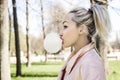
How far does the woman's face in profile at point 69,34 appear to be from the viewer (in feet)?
8.87

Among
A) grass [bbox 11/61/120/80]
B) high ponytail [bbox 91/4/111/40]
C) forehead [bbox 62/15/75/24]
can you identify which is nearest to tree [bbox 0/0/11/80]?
grass [bbox 11/61/120/80]

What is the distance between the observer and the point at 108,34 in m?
2.70

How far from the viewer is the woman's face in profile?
2705mm

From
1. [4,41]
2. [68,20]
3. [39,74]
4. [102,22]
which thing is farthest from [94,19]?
[39,74]

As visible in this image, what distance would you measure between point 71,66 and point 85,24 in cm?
33

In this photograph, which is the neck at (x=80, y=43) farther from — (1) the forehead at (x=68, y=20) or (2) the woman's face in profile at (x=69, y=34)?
(1) the forehead at (x=68, y=20)

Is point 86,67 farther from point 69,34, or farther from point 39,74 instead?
point 39,74

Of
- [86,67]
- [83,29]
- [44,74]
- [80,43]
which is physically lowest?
[44,74]

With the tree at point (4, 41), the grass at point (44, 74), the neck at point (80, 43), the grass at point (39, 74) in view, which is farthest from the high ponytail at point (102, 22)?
the grass at point (39, 74)

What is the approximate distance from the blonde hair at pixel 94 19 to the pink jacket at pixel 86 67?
0.13m

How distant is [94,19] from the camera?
2691mm

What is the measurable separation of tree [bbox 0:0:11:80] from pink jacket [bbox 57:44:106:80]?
8038 millimetres

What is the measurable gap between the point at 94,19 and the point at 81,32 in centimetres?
14

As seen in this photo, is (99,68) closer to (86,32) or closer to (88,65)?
(88,65)
